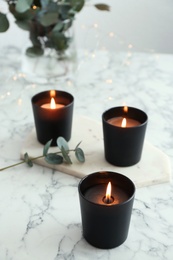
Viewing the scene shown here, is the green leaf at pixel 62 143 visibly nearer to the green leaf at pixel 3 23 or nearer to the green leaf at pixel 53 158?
the green leaf at pixel 53 158

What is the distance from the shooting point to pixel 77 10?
109cm

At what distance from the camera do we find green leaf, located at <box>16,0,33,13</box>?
3.10ft

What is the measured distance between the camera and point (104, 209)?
1.96ft

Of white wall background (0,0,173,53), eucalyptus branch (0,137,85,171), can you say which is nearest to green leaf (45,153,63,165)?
eucalyptus branch (0,137,85,171)

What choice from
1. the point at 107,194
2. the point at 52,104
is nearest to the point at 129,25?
the point at 52,104

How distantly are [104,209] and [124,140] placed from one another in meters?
0.20

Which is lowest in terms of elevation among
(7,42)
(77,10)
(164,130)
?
(7,42)

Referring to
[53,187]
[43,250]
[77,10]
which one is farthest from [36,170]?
[77,10]

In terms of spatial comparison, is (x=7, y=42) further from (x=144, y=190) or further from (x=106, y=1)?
(x=144, y=190)

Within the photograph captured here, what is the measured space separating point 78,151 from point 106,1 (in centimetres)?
111

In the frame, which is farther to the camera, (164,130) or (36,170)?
(164,130)

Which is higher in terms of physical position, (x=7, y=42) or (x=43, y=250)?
(x=43, y=250)

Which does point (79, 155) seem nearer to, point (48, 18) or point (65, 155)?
point (65, 155)

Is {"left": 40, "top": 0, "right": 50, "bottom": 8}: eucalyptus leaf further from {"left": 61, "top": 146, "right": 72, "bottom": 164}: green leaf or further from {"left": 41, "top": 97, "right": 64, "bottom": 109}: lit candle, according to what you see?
{"left": 61, "top": 146, "right": 72, "bottom": 164}: green leaf
